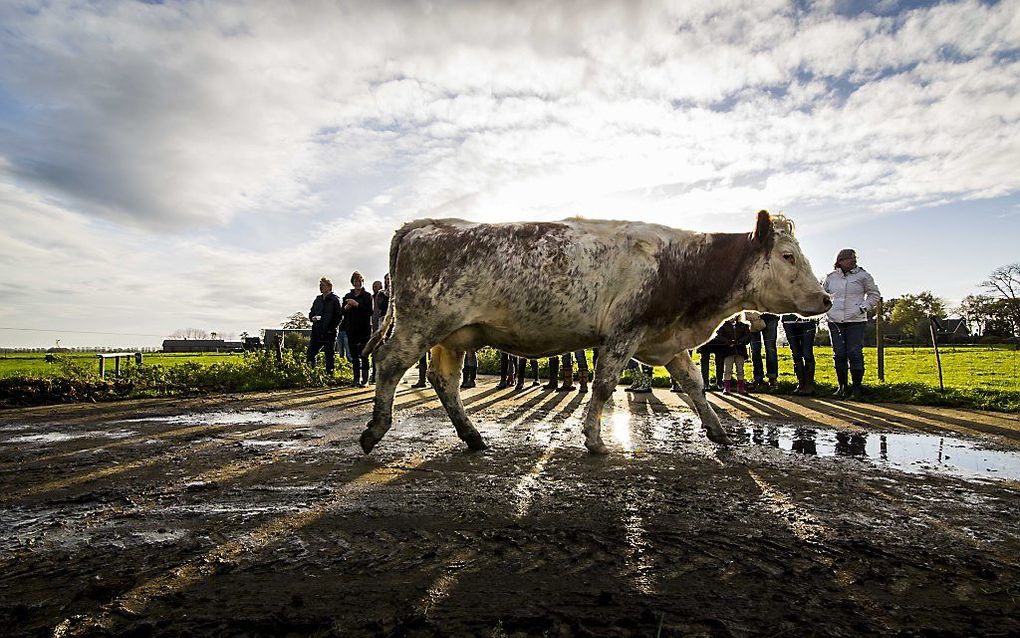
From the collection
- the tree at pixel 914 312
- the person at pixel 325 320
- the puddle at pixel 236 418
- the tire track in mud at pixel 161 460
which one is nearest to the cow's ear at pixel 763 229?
the tire track in mud at pixel 161 460

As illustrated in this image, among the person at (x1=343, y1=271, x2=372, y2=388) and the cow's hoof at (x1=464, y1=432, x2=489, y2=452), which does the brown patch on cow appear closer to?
the cow's hoof at (x1=464, y1=432, x2=489, y2=452)

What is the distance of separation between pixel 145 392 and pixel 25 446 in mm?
5811

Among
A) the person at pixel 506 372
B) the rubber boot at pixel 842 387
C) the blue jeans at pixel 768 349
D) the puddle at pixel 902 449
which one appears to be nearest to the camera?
the puddle at pixel 902 449

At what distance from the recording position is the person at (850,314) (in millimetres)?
10227

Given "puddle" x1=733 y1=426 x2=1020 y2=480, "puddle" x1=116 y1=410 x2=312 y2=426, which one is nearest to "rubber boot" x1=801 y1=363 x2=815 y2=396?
"puddle" x1=733 y1=426 x2=1020 y2=480

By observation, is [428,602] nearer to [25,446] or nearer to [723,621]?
[723,621]

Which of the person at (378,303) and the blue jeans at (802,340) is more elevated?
the person at (378,303)

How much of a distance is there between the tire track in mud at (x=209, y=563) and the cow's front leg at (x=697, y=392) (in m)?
3.09

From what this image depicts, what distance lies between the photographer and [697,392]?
5.91 m

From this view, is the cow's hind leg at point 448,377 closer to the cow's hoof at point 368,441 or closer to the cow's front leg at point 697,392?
the cow's hoof at point 368,441

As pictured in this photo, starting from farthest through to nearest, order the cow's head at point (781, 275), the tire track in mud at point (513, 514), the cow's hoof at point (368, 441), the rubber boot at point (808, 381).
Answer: the rubber boot at point (808, 381), the cow's head at point (781, 275), the cow's hoof at point (368, 441), the tire track in mud at point (513, 514)

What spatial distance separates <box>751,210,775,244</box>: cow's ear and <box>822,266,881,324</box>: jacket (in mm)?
5396

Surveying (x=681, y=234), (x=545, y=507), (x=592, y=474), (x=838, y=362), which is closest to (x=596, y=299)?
(x=681, y=234)

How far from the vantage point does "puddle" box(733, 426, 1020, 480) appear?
453 centimetres
